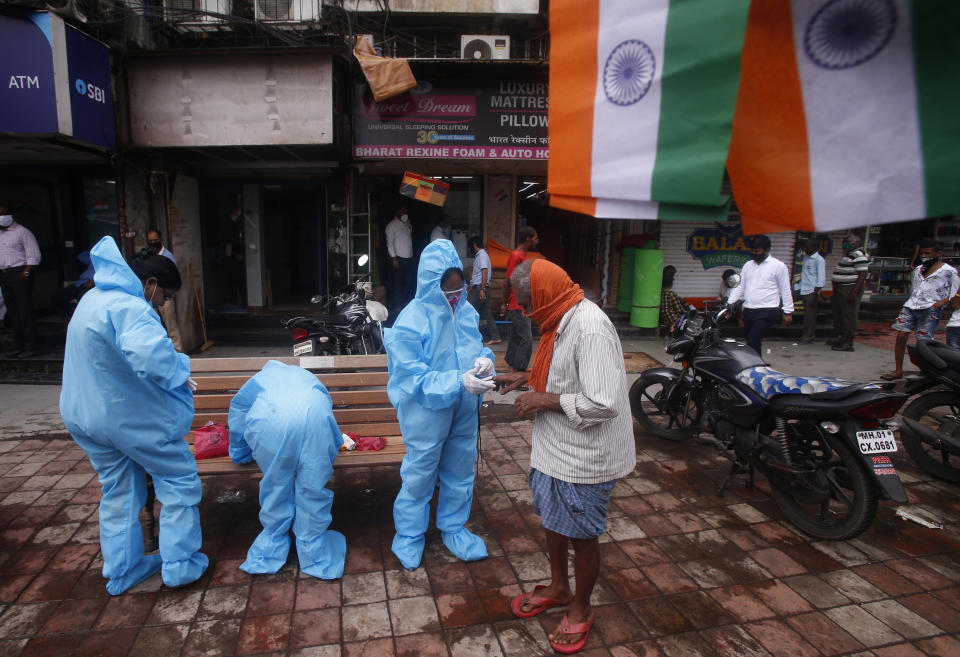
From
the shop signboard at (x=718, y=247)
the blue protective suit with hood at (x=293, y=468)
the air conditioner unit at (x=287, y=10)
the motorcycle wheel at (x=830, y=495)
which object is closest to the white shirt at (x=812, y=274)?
the shop signboard at (x=718, y=247)

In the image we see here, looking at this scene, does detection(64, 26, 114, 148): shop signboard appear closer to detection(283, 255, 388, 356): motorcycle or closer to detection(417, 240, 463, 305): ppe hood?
detection(283, 255, 388, 356): motorcycle

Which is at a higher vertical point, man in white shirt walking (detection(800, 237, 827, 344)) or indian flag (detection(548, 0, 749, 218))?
indian flag (detection(548, 0, 749, 218))

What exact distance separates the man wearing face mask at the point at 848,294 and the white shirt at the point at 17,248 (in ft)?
39.3

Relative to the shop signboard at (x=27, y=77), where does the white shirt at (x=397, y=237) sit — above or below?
below

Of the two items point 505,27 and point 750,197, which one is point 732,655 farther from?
point 505,27

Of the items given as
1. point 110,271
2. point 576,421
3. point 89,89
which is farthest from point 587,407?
point 89,89

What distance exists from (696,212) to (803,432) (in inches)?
117

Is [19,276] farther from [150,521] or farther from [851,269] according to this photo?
[851,269]

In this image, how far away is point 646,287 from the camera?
8992 millimetres

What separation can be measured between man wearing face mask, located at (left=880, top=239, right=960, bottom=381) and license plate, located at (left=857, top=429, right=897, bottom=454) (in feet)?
14.2

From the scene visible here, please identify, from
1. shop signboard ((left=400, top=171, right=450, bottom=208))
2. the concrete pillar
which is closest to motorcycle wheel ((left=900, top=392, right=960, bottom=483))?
shop signboard ((left=400, top=171, right=450, bottom=208))

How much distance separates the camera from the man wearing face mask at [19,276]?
709 centimetres

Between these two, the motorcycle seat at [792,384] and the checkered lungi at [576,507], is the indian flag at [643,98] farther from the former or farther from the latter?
the motorcycle seat at [792,384]

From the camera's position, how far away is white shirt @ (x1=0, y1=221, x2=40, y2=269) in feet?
23.2
